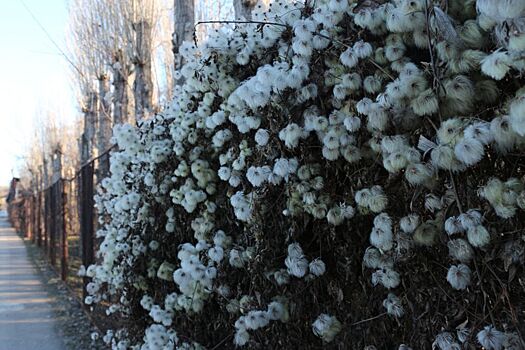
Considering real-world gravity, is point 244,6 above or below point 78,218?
above

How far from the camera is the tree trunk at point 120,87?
496 inches

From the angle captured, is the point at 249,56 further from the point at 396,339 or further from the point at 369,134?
the point at 396,339

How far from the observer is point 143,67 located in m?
11.5

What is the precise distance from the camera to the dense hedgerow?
1.60m

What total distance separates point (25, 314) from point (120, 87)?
6.09m

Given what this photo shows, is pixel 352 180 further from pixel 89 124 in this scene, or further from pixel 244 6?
pixel 89 124

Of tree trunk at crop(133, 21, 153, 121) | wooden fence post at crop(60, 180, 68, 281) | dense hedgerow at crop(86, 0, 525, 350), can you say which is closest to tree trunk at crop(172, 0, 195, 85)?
dense hedgerow at crop(86, 0, 525, 350)

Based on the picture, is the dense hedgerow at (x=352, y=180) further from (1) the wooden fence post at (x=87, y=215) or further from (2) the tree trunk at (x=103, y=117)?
(2) the tree trunk at (x=103, y=117)

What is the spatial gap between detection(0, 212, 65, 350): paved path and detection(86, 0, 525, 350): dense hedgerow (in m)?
3.89

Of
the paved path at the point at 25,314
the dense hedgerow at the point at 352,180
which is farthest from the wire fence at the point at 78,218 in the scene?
the dense hedgerow at the point at 352,180

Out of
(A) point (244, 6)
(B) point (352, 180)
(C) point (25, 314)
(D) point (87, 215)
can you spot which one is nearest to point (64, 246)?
(C) point (25, 314)

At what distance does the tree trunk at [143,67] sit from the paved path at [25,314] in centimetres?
410

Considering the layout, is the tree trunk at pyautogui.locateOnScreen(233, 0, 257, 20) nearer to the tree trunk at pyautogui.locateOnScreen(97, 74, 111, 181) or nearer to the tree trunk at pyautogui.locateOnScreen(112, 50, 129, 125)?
the tree trunk at pyautogui.locateOnScreen(112, 50, 129, 125)

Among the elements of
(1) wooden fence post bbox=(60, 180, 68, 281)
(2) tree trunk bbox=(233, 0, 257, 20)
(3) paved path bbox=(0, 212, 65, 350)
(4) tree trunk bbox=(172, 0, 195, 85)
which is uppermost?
(4) tree trunk bbox=(172, 0, 195, 85)
